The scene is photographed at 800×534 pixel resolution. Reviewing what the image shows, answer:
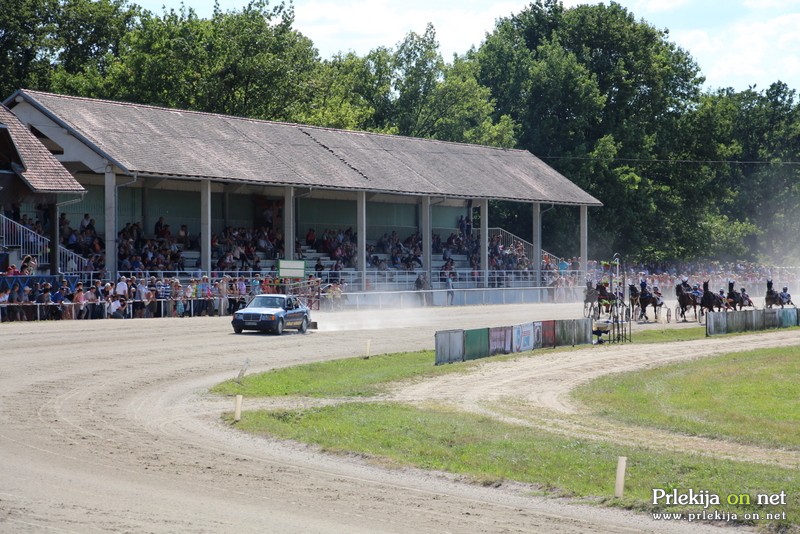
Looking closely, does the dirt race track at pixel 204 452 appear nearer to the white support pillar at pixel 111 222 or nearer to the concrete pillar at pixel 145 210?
the white support pillar at pixel 111 222

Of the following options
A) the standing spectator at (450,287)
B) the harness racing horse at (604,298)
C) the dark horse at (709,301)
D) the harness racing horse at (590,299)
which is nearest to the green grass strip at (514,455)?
the harness racing horse at (604,298)

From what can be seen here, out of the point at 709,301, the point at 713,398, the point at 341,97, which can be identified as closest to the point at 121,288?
the point at 713,398

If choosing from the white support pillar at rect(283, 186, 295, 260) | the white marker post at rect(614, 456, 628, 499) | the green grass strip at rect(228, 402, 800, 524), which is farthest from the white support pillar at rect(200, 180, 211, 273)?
the white marker post at rect(614, 456, 628, 499)

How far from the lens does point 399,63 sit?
88625 millimetres

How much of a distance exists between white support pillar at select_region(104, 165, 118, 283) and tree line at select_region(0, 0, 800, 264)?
25.0 metres

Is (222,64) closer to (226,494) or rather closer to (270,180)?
(270,180)

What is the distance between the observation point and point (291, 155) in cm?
5434

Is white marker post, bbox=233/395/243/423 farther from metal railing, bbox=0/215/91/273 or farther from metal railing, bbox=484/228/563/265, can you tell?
metal railing, bbox=484/228/563/265

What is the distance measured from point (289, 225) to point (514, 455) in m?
34.8

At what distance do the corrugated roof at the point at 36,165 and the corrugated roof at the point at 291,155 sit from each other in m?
2.41

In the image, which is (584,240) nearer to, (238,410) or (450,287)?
(450,287)

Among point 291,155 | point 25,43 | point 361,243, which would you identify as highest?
point 25,43

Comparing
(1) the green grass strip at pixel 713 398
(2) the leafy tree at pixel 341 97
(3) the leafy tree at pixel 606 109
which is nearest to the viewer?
(1) the green grass strip at pixel 713 398

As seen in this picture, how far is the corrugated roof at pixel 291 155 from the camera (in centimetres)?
4612
